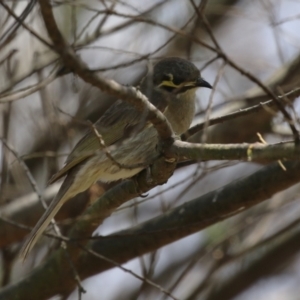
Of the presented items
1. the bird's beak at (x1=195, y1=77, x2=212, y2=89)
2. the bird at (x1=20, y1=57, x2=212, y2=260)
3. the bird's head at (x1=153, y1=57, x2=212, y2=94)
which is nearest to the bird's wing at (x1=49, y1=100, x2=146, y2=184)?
the bird at (x1=20, y1=57, x2=212, y2=260)

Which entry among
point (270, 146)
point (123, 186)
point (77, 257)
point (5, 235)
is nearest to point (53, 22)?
point (270, 146)

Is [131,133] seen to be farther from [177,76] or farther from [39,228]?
[39,228]

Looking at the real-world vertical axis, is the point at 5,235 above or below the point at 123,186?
above

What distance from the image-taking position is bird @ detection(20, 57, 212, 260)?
5270 millimetres

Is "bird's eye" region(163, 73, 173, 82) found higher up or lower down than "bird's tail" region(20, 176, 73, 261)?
higher up

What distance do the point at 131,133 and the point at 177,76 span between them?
566mm

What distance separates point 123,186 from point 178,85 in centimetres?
107

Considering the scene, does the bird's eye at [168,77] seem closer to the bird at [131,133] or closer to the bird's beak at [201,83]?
Answer: the bird at [131,133]

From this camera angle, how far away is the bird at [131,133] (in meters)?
5.27

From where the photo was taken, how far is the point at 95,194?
6.39 metres

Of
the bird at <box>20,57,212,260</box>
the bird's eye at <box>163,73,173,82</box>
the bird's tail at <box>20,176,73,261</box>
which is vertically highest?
the bird's eye at <box>163,73,173,82</box>

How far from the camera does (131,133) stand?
5.32 m

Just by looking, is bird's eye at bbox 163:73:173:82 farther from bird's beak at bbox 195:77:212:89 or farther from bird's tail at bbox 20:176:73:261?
bird's tail at bbox 20:176:73:261

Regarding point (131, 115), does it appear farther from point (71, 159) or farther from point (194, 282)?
point (194, 282)
